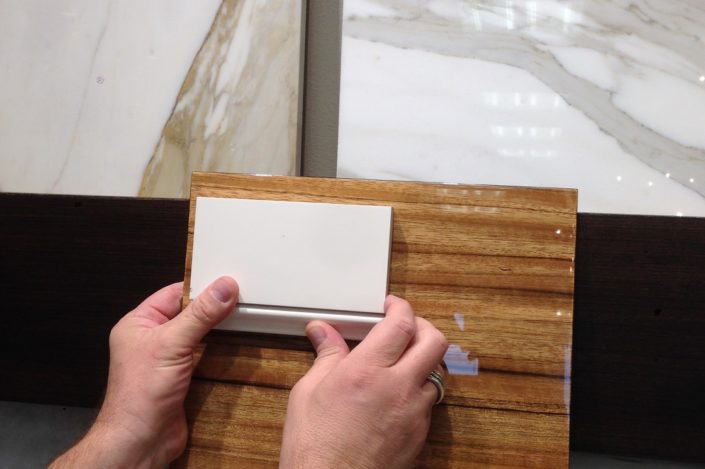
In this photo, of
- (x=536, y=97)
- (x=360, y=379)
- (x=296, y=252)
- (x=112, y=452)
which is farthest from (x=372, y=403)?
(x=536, y=97)

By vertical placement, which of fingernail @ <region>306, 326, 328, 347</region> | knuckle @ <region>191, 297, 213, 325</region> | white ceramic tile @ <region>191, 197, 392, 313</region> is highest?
white ceramic tile @ <region>191, 197, 392, 313</region>

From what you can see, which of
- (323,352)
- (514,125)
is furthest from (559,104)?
(323,352)

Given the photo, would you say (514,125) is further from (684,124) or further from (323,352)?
(323,352)

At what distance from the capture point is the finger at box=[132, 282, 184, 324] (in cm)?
48

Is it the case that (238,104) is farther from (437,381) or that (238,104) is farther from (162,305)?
(437,381)

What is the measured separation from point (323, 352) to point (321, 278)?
6 cm

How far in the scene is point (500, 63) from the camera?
0.53m

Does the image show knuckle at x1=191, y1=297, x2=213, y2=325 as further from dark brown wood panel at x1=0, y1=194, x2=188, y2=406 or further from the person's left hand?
dark brown wood panel at x1=0, y1=194, x2=188, y2=406

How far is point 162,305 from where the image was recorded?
49cm

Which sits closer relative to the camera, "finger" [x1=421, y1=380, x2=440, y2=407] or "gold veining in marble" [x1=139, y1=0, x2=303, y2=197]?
"finger" [x1=421, y1=380, x2=440, y2=407]

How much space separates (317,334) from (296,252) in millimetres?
65

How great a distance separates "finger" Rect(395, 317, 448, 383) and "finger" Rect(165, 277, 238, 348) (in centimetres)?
14

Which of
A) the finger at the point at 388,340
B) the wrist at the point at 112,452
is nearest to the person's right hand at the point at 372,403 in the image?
the finger at the point at 388,340

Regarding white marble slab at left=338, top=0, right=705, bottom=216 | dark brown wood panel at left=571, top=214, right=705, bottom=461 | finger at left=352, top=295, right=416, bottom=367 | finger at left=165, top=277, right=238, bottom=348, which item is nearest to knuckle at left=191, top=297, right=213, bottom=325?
finger at left=165, top=277, right=238, bottom=348
